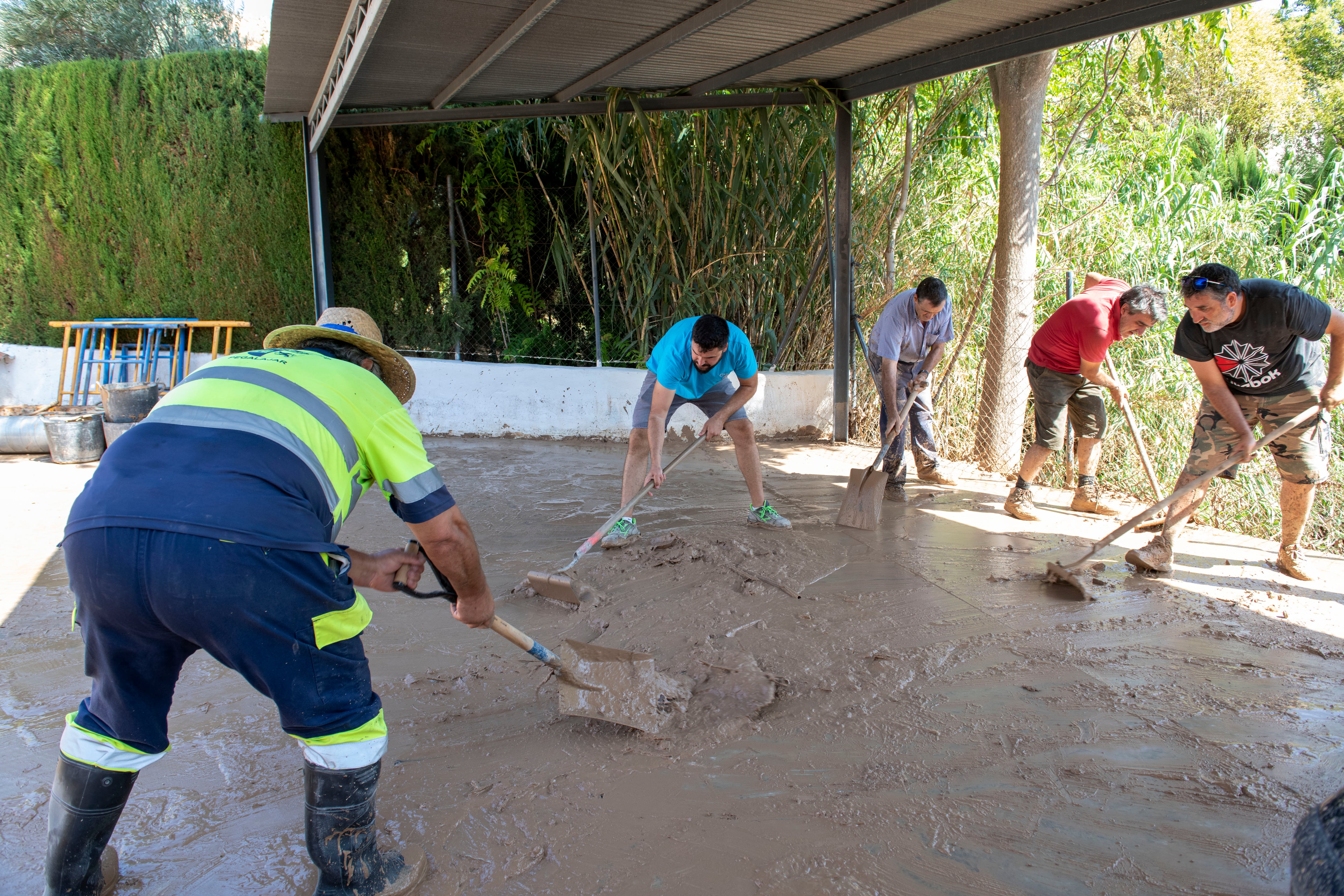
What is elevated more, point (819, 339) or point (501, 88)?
point (501, 88)

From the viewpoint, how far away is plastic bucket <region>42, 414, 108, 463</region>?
609cm

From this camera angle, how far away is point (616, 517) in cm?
397

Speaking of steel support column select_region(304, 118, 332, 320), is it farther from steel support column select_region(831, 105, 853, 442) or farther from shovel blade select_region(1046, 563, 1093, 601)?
shovel blade select_region(1046, 563, 1093, 601)

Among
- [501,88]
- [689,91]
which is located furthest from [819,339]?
[501,88]

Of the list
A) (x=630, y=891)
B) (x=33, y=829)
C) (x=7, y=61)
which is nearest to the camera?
(x=630, y=891)

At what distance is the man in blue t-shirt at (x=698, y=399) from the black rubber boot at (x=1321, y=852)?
9.04 feet

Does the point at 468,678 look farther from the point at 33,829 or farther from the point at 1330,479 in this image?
the point at 1330,479

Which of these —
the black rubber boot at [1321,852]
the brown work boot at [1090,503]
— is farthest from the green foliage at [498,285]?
the black rubber boot at [1321,852]

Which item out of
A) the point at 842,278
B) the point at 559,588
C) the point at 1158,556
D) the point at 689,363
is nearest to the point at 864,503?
the point at 689,363

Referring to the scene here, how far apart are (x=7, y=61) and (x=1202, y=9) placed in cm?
1743

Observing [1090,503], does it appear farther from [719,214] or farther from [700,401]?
[719,214]

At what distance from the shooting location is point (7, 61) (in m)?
13.5

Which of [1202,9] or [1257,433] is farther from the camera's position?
[1257,433]

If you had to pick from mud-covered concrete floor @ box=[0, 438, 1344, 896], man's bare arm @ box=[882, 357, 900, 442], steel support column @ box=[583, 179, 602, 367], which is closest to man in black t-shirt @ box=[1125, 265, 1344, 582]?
mud-covered concrete floor @ box=[0, 438, 1344, 896]
